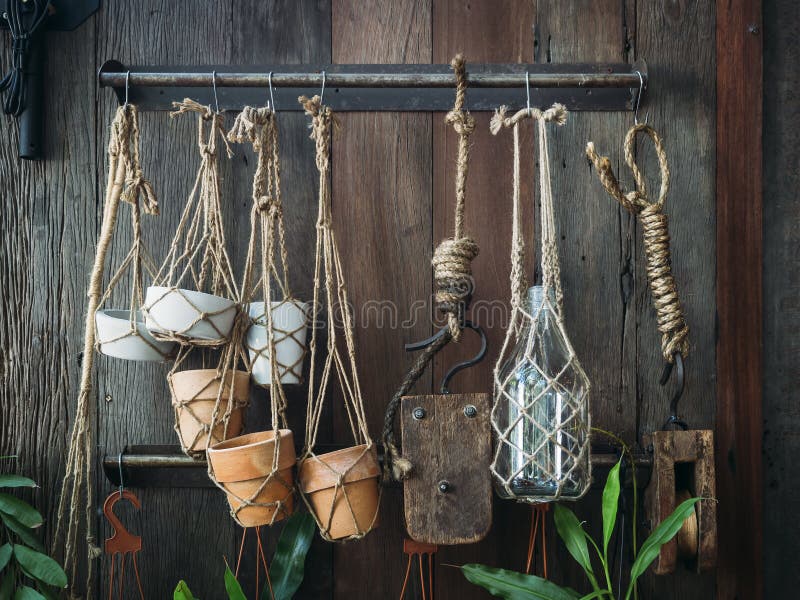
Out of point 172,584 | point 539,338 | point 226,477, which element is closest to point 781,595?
point 539,338

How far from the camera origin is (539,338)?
36.7 inches

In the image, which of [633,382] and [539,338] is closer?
[539,338]

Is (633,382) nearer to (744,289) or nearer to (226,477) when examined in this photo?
(744,289)

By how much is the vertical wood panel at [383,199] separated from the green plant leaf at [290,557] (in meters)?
0.21

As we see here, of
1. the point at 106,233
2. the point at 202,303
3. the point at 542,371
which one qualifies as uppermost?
the point at 106,233

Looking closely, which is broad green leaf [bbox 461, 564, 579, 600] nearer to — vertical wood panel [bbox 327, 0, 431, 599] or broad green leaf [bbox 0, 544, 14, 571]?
vertical wood panel [bbox 327, 0, 431, 599]

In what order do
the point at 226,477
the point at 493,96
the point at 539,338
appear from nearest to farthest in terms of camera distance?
the point at 226,477 < the point at 539,338 < the point at 493,96

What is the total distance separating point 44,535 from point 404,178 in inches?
Result: 39.7

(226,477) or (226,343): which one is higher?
(226,343)

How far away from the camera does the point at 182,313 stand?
2.88ft

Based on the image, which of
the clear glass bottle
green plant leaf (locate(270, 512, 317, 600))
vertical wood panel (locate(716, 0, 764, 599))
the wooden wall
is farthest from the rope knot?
vertical wood panel (locate(716, 0, 764, 599))

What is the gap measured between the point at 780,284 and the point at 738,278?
0.33 feet

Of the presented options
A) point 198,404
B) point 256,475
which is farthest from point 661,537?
point 198,404

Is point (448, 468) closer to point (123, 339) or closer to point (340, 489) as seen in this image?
point (340, 489)
